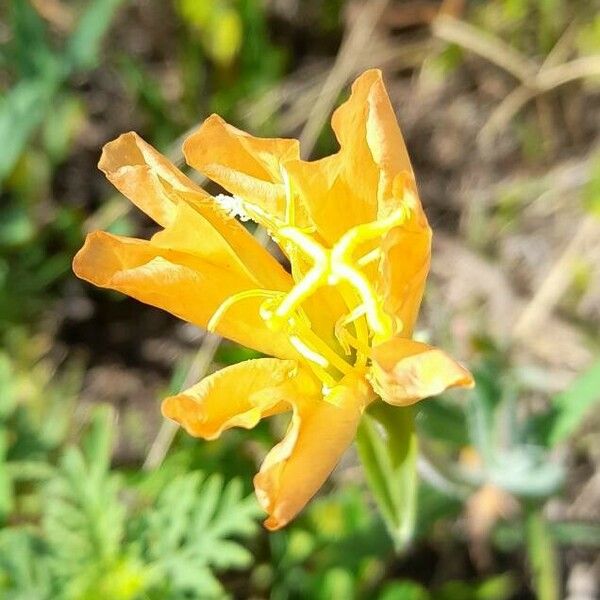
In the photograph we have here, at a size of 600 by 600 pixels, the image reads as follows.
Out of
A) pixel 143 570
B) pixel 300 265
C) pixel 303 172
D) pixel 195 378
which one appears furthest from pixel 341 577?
pixel 303 172

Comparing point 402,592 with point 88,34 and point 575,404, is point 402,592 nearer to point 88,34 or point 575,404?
point 575,404

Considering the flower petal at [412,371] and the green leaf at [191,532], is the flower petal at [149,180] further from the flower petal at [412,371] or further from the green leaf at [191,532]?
the green leaf at [191,532]

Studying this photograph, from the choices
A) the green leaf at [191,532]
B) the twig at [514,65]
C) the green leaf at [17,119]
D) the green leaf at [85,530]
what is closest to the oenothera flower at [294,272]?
the green leaf at [191,532]

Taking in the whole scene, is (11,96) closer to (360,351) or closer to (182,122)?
(182,122)

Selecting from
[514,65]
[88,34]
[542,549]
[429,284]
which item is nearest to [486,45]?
[514,65]

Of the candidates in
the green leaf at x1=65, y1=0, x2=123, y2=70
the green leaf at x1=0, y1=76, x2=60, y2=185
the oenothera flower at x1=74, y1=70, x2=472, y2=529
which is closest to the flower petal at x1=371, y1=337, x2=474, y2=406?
the oenothera flower at x1=74, y1=70, x2=472, y2=529

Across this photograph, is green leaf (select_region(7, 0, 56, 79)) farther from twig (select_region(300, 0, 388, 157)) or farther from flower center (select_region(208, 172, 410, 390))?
flower center (select_region(208, 172, 410, 390))

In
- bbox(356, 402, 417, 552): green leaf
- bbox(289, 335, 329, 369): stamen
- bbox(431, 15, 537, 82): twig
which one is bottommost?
bbox(431, 15, 537, 82): twig
